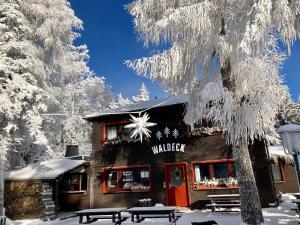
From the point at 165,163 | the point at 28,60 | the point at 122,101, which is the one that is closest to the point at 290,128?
the point at 165,163

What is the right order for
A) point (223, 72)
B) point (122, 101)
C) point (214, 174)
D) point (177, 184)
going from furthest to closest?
point (122, 101) < point (177, 184) < point (214, 174) < point (223, 72)

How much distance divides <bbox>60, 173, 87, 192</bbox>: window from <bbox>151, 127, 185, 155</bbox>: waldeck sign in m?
6.66

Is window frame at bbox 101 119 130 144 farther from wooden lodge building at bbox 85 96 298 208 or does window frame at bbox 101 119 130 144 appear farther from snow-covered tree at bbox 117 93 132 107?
snow-covered tree at bbox 117 93 132 107

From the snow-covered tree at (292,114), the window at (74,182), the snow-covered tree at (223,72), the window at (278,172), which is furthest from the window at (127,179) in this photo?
the snow-covered tree at (292,114)

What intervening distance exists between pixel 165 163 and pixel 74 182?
7.86 m

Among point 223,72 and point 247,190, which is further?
point 223,72

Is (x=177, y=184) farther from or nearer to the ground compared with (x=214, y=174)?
nearer to the ground

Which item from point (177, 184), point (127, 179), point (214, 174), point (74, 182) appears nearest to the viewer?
point (214, 174)

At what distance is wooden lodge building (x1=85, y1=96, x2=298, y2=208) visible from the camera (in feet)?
52.8

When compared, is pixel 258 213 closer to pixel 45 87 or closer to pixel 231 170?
pixel 231 170

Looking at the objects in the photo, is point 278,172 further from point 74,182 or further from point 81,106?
point 81,106

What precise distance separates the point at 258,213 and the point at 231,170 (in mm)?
6480

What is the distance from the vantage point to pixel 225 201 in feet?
48.0

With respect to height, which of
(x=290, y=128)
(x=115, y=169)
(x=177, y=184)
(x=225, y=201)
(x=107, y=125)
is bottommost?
(x=225, y=201)
